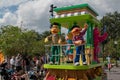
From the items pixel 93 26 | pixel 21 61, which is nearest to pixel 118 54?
pixel 21 61

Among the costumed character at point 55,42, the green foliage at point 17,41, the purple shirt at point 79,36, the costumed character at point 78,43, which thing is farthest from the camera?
the green foliage at point 17,41

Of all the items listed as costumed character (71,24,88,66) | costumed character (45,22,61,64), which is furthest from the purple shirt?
costumed character (45,22,61,64)

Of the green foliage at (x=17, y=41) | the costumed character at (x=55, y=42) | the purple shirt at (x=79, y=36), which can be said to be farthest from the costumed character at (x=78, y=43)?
the green foliage at (x=17, y=41)

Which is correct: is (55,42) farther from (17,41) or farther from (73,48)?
(17,41)

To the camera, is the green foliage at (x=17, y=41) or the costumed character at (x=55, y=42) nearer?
the costumed character at (x=55, y=42)

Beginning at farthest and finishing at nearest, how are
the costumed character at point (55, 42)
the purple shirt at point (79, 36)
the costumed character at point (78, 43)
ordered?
the costumed character at point (55, 42)
the purple shirt at point (79, 36)
the costumed character at point (78, 43)

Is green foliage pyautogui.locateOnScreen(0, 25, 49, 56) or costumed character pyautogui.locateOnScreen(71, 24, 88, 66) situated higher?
green foliage pyautogui.locateOnScreen(0, 25, 49, 56)

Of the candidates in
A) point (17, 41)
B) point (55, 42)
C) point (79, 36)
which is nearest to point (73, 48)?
point (55, 42)

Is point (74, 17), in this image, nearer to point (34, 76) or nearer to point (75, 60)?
point (75, 60)

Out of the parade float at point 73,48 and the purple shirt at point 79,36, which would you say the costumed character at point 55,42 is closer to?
the parade float at point 73,48

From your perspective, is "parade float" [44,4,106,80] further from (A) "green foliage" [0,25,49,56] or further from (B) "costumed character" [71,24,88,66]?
(A) "green foliage" [0,25,49,56]

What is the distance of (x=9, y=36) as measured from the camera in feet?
124

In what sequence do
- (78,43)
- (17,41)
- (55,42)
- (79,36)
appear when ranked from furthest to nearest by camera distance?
1. (17,41)
2. (55,42)
3. (79,36)
4. (78,43)

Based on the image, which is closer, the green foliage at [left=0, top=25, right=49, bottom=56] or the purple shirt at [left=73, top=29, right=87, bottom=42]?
the purple shirt at [left=73, top=29, right=87, bottom=42]
